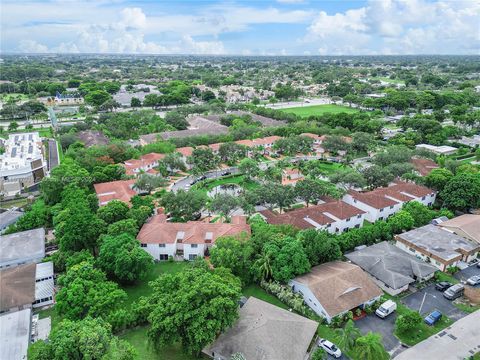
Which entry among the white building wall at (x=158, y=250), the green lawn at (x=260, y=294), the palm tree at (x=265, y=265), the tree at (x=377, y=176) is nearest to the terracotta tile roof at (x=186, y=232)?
the white building wall at (x=158, y=250)

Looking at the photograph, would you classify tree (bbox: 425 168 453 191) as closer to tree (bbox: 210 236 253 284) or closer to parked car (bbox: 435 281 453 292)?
parked car (bbox: 435 281 453 292)

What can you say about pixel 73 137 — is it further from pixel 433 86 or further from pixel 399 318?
pixel 433 86

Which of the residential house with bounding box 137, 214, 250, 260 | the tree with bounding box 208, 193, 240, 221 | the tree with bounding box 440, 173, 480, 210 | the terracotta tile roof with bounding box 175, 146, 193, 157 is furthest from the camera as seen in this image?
the terracotta tile roof with bounding box 175, 146, 193, 157

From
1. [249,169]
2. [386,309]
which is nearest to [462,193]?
[386,309]

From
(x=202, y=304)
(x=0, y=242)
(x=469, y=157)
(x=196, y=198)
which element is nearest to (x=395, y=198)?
(x=196, y=198)

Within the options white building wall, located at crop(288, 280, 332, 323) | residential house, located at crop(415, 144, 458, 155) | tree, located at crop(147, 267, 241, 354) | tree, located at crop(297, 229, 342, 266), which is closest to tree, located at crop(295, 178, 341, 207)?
tree, located at crop(297, 229, 342, 266)

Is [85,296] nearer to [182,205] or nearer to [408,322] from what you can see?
[182,205]
